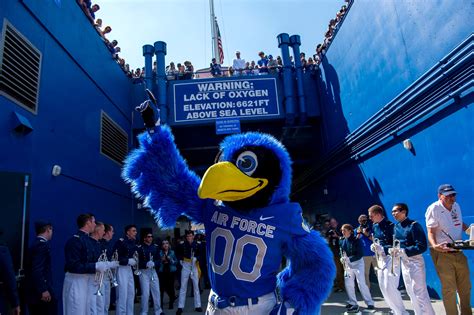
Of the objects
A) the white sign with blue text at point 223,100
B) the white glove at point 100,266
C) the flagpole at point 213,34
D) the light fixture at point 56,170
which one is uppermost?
the flagpole at point 213,34

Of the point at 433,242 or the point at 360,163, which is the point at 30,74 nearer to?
the point at 433,242

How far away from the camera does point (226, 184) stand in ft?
7.32

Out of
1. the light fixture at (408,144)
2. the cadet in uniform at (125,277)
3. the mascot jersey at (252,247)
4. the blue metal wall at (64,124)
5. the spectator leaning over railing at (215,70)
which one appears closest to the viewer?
the mascot jersey at (252,247)

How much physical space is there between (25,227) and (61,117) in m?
2.46

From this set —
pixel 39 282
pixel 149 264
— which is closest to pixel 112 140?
pixel 149 264

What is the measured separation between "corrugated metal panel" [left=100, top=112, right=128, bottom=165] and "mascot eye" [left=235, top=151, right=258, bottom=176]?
7387 mm

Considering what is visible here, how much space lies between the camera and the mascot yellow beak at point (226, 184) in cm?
223

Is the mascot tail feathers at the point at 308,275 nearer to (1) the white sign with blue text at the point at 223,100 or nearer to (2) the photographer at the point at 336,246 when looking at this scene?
(2) the photographer at the point at 336,246

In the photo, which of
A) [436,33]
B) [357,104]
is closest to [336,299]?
[357,104]

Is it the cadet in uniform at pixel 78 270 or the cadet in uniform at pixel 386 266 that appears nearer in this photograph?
the cadet in uniform at pixel 78 270

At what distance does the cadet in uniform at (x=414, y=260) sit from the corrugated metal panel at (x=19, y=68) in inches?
233

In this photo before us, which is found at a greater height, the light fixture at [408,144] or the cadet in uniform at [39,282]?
the light fixture at [408,144]

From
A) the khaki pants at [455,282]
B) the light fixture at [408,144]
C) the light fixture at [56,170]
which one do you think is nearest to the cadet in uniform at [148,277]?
the light fixture at [56,170]

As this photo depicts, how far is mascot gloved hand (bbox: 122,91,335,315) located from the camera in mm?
2291
